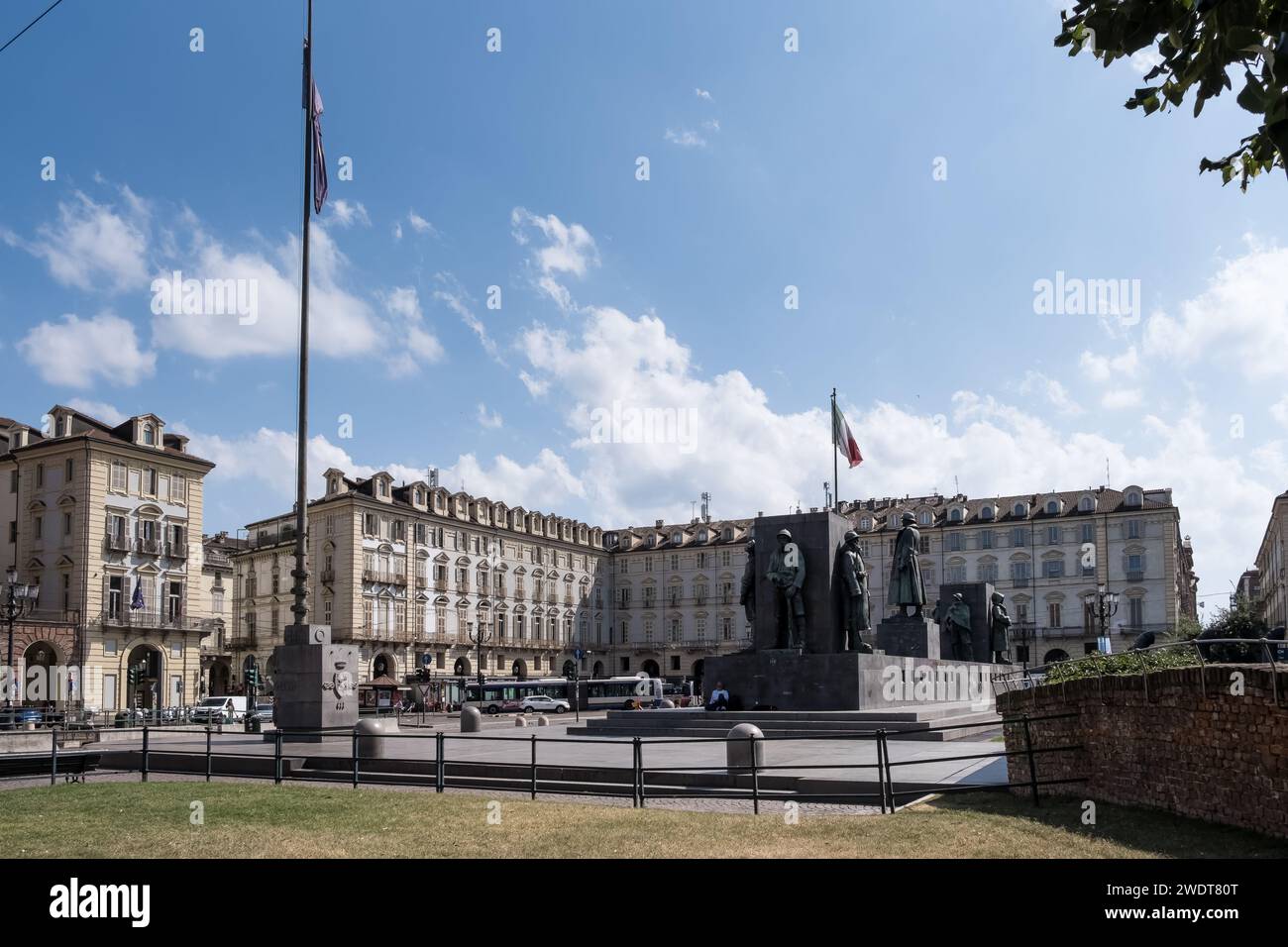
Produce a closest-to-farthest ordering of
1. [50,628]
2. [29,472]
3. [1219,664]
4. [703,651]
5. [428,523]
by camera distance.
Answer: [1219,664]
[50,628]
[29,472]
[428,523]
[703,651]

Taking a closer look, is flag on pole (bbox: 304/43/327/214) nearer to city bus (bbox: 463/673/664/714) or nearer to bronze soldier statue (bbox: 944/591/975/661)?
bronze soldier statue (bbox: 944/591/975/661)

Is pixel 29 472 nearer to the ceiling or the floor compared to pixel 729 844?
nearer to the ceiling

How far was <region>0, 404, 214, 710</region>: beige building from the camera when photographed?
53.4m

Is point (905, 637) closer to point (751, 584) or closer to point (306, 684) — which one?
point (751, 584)

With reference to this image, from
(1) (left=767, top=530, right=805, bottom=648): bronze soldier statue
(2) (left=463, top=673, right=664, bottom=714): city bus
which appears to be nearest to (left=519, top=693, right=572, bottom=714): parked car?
(2) (left=463, top=673, right=664, bottom=714): city bus

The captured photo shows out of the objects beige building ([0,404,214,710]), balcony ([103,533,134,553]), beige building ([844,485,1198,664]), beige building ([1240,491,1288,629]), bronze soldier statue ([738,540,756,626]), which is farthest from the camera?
beige building ([844,485,1198,664])

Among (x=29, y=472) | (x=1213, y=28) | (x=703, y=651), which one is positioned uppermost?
(x=29, y=472)

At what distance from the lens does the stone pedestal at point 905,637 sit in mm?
33219

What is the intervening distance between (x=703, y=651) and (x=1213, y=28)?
94573mm

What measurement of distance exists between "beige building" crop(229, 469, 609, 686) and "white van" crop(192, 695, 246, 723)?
45.4ft

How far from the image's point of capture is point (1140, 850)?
905 cm

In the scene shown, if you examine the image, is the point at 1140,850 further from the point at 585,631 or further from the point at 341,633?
the point at 585,631

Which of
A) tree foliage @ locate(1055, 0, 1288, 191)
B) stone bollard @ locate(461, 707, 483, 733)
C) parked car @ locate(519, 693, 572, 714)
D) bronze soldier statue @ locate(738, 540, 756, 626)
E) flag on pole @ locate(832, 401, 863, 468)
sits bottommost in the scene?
parked car @ locate(519, 693, 572, 714)
